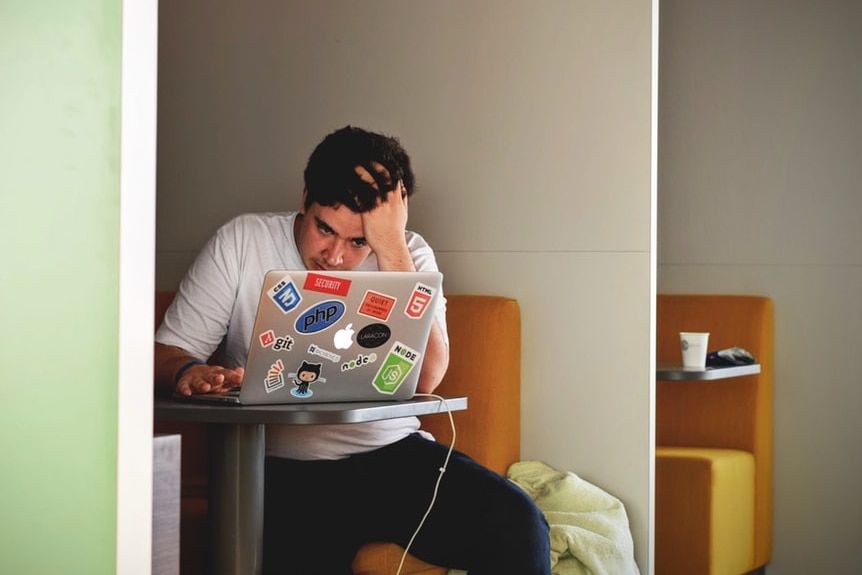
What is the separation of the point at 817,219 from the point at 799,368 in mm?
533

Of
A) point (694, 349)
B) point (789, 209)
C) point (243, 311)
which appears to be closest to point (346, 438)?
point (243, 311)

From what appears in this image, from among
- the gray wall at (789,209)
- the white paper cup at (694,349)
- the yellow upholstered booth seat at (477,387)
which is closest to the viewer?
the yellow upholstered booth seat at (477,387)

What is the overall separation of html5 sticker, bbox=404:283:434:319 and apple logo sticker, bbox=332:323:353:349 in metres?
0.11

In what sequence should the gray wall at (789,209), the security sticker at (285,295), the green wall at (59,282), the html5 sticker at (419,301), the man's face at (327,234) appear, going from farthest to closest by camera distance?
the gray wall at (789,209)
the man's face at (327,234)
the html5 sticker at (419,301)
the security sticker at (285,295)
the green wall at (59,282)

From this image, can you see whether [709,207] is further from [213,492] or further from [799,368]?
[213,492]

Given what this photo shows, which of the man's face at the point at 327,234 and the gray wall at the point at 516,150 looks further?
the gray wall at the point at 516,150

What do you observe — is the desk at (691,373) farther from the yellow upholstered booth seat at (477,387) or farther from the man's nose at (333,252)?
the man's nose at (333,252)

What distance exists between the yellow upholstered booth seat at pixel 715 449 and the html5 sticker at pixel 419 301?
1.75 meters

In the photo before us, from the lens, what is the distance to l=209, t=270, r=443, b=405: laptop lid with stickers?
1923mm

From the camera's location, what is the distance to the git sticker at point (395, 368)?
2.04 meters

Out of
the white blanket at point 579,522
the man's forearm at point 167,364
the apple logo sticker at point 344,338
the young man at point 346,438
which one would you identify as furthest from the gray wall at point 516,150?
the apple logo sticker at point 344,338

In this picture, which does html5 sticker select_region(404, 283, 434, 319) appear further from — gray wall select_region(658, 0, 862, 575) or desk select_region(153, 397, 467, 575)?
gray wall select_region(658, 0, 862, 575)

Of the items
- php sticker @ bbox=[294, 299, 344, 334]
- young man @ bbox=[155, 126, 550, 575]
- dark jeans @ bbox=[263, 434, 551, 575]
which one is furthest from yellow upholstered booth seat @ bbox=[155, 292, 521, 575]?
php sticker @ bbox=[294, 299, 344, 334]

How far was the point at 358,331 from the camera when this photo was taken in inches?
78.9
